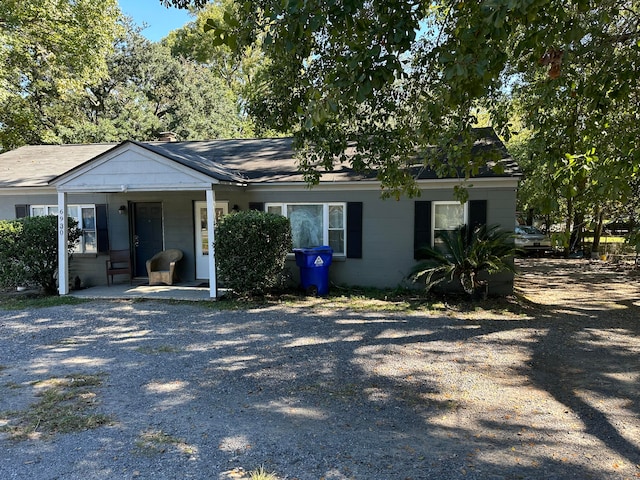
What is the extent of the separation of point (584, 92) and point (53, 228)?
10.2 meters

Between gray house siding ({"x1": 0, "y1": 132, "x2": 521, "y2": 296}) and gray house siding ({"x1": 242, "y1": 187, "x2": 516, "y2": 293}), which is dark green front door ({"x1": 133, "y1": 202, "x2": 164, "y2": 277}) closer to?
gray house siding ({"x1": 0, "y1": 132, "x2": 521, "y2": 296})

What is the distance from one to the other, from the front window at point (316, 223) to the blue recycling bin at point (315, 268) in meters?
0.61

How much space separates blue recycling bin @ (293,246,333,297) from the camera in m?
9.66

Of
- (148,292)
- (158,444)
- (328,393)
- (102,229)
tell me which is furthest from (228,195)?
(158,444)

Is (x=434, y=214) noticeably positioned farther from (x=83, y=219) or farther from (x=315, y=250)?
(x=83, y=219)

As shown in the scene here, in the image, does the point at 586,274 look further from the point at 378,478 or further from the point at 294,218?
the point at 378,478

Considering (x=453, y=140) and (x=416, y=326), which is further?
(x=416, y=326)

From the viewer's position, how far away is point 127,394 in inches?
177

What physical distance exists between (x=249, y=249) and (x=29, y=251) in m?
4.78

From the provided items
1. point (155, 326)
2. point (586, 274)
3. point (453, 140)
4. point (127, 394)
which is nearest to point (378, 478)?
point (127, 394)

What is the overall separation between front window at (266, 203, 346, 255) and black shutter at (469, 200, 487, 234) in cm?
280

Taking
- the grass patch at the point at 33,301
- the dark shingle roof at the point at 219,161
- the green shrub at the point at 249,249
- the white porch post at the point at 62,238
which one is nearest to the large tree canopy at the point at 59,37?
the dark shingle roof at the point at 219,161

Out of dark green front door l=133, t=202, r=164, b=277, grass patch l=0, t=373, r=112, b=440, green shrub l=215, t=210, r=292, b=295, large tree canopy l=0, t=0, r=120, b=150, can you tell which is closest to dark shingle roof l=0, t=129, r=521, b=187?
green shrub l=215, t=210, r=292, b=295

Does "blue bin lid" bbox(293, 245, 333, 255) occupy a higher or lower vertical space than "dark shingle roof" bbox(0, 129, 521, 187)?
lower
